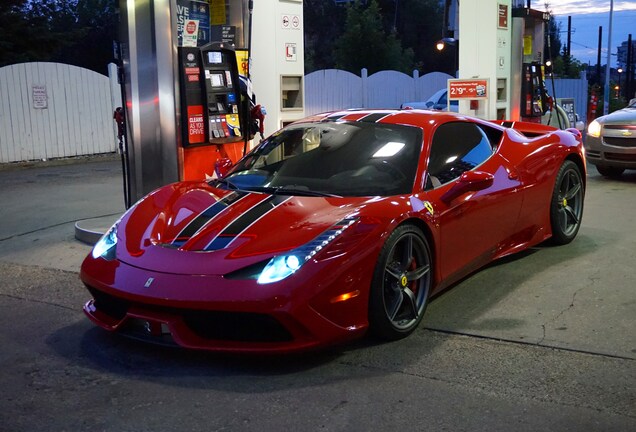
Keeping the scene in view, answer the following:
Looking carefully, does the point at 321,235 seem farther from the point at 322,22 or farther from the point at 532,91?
the point at 322,22

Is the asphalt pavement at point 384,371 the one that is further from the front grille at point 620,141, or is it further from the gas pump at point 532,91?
the gas pump at point 532,91

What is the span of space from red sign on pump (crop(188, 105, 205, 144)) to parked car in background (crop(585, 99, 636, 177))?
6562 mm

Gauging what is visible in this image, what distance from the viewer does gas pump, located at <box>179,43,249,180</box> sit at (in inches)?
293

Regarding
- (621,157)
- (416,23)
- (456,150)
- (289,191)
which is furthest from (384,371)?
(416,23)

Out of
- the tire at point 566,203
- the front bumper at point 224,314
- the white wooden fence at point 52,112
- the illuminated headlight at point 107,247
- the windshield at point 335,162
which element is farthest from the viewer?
the white wooden fence at point 52,112

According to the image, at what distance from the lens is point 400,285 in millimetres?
4426

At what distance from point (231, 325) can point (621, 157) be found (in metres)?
8.80

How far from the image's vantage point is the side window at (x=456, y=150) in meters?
5.06

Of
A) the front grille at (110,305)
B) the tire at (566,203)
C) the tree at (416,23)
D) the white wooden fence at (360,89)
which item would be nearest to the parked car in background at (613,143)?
the tire at (566,203)

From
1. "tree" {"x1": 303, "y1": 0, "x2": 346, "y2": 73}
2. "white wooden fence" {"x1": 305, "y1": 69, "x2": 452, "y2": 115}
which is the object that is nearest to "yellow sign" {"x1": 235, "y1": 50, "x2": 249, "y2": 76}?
"white wooden fence" {"x1": 305, "y1": 69, "x2": 452, "y2": 115}

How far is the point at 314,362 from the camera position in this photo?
4109mm

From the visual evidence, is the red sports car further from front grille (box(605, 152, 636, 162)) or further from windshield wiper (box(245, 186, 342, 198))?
front grille (box(605, 152, 636, 162))

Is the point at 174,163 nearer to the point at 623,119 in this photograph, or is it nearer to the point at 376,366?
the point at 376,366

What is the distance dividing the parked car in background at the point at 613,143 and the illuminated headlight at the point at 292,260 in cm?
826
